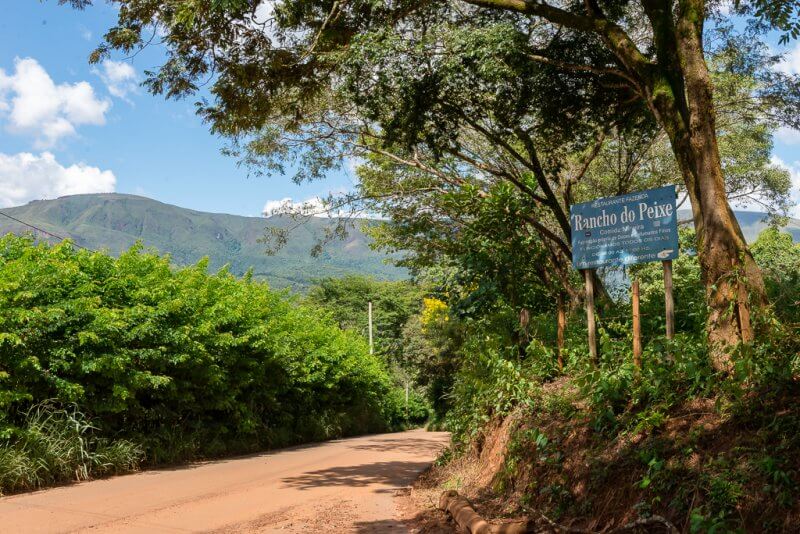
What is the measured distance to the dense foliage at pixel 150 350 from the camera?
35.7ft

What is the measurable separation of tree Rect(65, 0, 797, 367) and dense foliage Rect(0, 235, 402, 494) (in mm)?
3628

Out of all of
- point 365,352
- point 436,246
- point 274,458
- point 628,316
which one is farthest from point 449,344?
point 628,316

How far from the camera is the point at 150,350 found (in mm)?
13016

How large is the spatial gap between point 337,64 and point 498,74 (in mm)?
2479

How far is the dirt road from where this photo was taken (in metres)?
7.95

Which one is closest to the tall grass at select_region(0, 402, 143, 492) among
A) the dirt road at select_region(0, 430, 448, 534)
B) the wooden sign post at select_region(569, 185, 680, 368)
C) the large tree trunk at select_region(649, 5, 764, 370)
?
the dirt road at select_region(0, 430, 448, 534)

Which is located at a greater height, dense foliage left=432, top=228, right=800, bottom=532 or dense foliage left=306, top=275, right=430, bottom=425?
dense foliage left=306, top=275, right=430, bottom=425

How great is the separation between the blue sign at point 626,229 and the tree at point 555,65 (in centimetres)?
42

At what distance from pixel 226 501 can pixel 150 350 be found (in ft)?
14.4

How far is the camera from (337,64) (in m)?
10.8

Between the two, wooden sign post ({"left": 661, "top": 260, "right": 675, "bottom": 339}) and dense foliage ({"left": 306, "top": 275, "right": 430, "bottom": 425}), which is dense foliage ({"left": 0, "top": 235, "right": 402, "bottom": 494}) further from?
dense foliage ({"left": 306, "top": 275, "right": 430, "bottom": 425})

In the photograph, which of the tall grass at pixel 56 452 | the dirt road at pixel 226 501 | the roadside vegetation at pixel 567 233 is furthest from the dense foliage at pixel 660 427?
the tall grass at pixel 56 452

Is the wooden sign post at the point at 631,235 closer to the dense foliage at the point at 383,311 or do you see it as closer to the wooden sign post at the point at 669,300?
the wooden sign post at the point at 669,300

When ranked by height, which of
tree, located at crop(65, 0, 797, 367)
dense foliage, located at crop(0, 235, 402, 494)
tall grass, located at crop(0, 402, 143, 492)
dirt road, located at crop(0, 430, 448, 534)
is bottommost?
dirt road, located at crop(0, 430, 448, 534)
